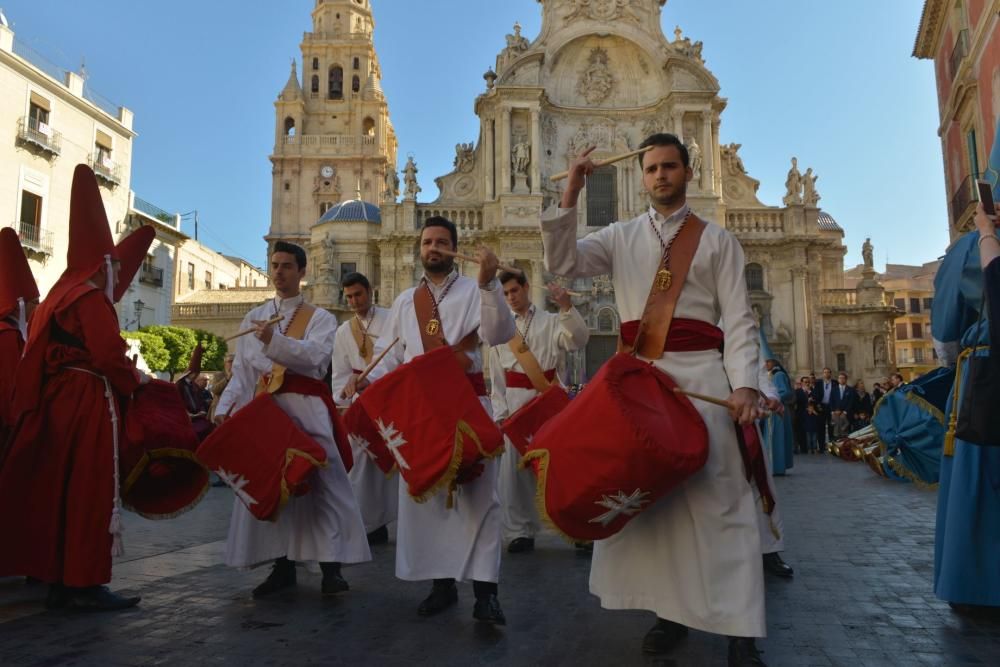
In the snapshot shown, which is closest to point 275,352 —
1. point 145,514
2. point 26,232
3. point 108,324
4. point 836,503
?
point 108,324

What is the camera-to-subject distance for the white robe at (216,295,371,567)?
5.03 meters

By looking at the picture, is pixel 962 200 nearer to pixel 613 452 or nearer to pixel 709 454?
pixel 709 454

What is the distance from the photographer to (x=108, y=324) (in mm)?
4668

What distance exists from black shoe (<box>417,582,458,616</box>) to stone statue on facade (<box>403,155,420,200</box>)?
97.2 ft

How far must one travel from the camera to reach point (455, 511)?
4566mm

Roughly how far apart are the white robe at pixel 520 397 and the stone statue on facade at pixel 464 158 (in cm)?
2760

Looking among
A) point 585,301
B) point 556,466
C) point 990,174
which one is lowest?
point 556,466

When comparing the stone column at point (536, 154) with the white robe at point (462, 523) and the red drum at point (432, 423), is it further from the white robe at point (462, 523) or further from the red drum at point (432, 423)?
the red drum at point (432, 423)

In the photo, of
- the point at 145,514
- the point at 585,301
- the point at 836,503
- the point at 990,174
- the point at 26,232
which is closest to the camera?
the point at 990,174

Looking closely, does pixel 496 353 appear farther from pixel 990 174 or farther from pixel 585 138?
pixel 585 138

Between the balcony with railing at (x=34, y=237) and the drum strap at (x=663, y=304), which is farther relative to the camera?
the balcony with railing at (x=34, y=237)

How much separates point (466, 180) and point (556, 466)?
A: 3186 cm

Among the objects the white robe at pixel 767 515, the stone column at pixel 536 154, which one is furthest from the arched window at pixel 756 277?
the white robe at pixel 767 515

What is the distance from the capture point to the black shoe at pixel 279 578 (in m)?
4.91
